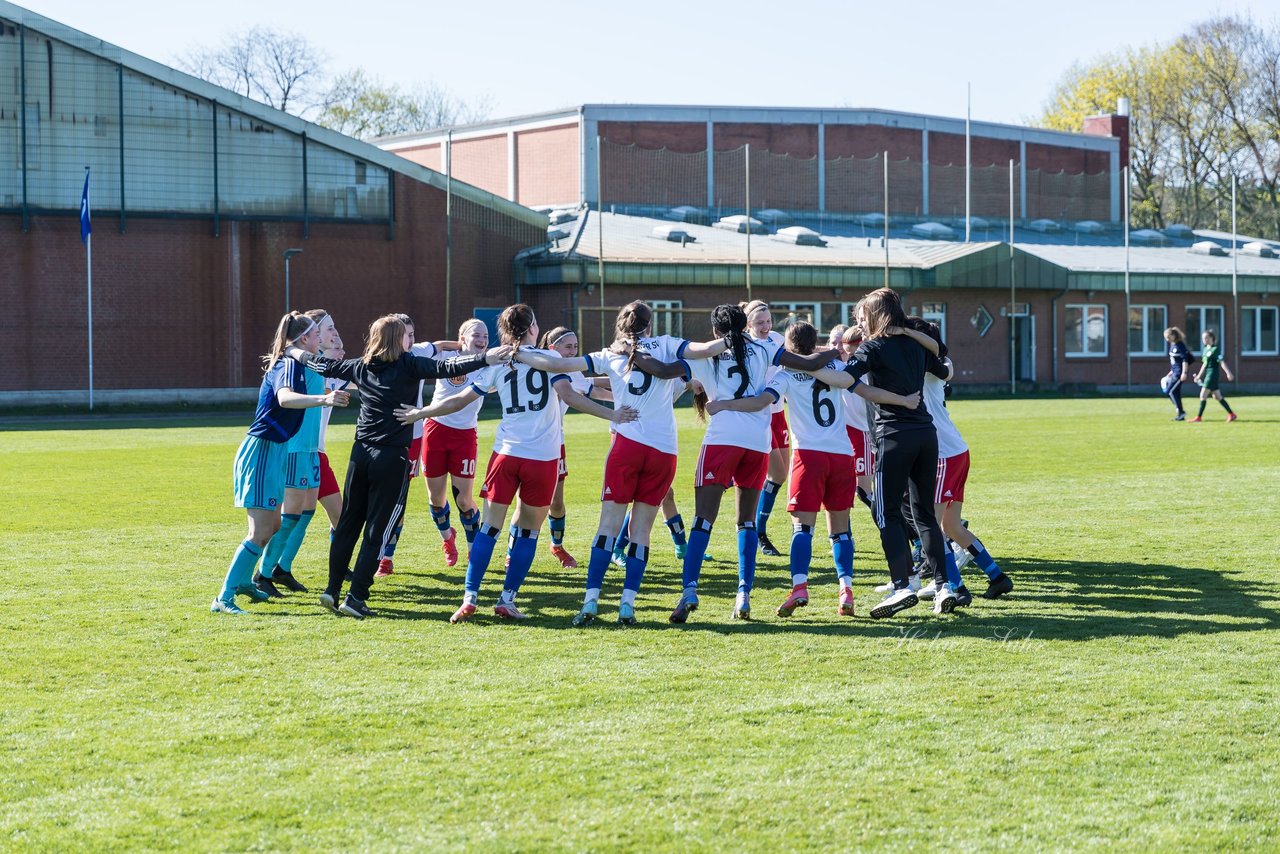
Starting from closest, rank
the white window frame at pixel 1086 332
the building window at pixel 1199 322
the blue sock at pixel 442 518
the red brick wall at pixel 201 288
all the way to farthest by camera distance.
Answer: the blue sock at pixel 442 518 < the red brick wall at pixel 201 288 < the white window frame at pixel 1086 332 < the building window at pixel 1199 322

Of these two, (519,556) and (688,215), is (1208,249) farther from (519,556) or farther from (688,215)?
(519,556)

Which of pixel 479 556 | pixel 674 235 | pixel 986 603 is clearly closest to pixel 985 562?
pixel 986 603

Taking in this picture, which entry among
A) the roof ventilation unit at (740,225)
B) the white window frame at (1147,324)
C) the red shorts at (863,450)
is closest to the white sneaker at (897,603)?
the red shorts at (863,450)

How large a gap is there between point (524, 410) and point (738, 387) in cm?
129

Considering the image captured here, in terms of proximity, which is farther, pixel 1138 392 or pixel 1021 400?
pixel 1138 392

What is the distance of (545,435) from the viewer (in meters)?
8.62

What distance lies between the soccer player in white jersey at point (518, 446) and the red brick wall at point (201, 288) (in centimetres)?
2833

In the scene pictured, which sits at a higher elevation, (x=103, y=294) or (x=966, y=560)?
(x=103, y=294)

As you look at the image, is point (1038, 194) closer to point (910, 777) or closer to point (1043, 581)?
point (1043, 581)

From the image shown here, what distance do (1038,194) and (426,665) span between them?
55029 mm

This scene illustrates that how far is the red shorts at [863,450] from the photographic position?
10.9 meters

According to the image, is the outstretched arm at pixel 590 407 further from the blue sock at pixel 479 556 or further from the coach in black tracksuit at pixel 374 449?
the blue sock at pixel 479 556

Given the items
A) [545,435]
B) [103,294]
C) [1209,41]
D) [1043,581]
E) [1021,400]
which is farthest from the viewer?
[1209,41]

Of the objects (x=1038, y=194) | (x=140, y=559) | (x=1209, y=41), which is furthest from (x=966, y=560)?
(x=1209, y=41)
